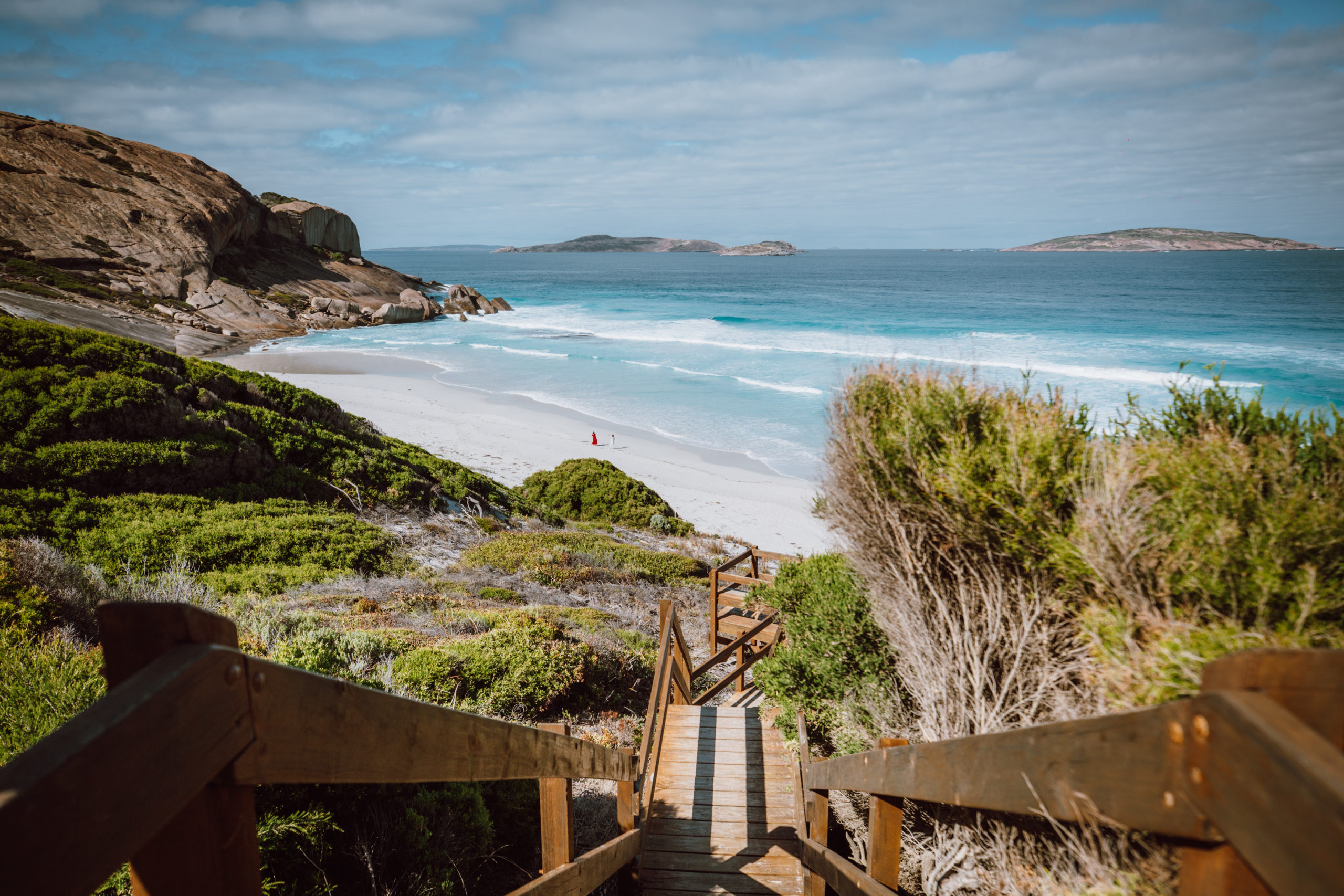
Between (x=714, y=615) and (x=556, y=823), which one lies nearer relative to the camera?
(x=556, y=823)

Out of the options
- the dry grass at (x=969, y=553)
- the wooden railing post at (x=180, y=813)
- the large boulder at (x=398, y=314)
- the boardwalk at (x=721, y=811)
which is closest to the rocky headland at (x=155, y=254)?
the large boulder at (x=398, y=314)

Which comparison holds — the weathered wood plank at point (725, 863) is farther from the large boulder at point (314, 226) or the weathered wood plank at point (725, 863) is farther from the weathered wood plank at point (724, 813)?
the large boulder at point (314, 226)

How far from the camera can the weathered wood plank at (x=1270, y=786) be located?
74 centimetres

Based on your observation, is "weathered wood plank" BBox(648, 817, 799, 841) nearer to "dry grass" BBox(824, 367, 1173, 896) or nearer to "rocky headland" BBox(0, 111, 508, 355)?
"dry grass" BBox(824, 367, 1173, 896)

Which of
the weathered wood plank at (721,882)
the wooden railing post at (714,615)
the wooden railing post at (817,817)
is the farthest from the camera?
the wooden railing post at (714,615)

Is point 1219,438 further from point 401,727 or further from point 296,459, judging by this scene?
point 296,459

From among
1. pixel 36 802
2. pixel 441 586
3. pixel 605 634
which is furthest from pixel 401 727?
pixel 441 586

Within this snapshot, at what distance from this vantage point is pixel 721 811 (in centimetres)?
501

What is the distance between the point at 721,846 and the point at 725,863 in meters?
0.20

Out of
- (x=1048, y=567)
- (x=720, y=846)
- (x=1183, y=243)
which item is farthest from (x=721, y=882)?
(x=1183, y=243)

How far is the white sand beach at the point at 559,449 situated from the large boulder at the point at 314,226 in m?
37.5

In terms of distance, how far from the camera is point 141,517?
7844 mm

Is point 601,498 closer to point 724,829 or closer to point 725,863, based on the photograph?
point 724,829

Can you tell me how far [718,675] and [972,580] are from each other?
578 centimetres
